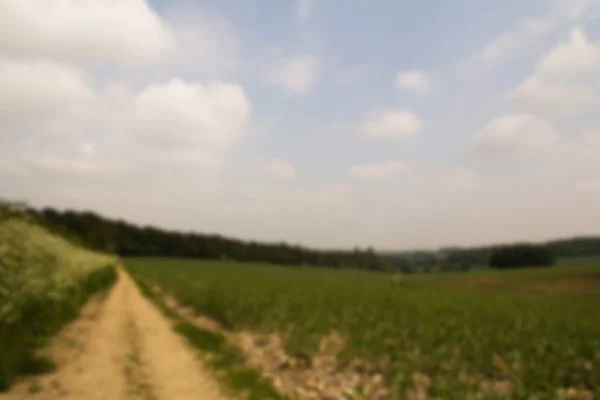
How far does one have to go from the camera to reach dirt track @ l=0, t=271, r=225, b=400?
8.47 m

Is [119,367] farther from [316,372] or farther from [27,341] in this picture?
[316,372]

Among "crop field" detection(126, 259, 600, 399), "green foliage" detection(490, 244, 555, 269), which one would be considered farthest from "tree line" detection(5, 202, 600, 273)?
"crop field" detection(126, 259, 600, 399)

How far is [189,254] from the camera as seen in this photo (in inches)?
5197

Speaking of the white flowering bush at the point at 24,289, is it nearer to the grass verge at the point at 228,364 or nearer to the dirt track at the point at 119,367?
the dirt track at the point at 119,367

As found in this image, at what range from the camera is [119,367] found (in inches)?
409

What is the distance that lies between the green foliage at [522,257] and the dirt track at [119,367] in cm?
9548

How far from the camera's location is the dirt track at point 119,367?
847cm

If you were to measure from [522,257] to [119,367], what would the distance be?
101287 mm

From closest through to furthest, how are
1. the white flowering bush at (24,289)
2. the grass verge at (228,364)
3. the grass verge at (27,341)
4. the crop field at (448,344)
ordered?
the grass verge at (27,341) → the white flowering bush at (24,289) → the grass verge at (228,364) → the crop field at (448,344)

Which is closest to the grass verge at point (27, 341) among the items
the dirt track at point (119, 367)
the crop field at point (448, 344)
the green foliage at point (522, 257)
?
the dirt track at point (119, 367)

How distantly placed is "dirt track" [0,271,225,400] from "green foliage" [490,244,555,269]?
313 ft

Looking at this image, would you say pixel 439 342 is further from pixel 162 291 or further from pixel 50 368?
pixel 162 291

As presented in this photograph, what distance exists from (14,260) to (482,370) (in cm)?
1089

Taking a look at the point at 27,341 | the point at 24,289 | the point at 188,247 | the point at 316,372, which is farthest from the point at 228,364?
the point at 188,247
